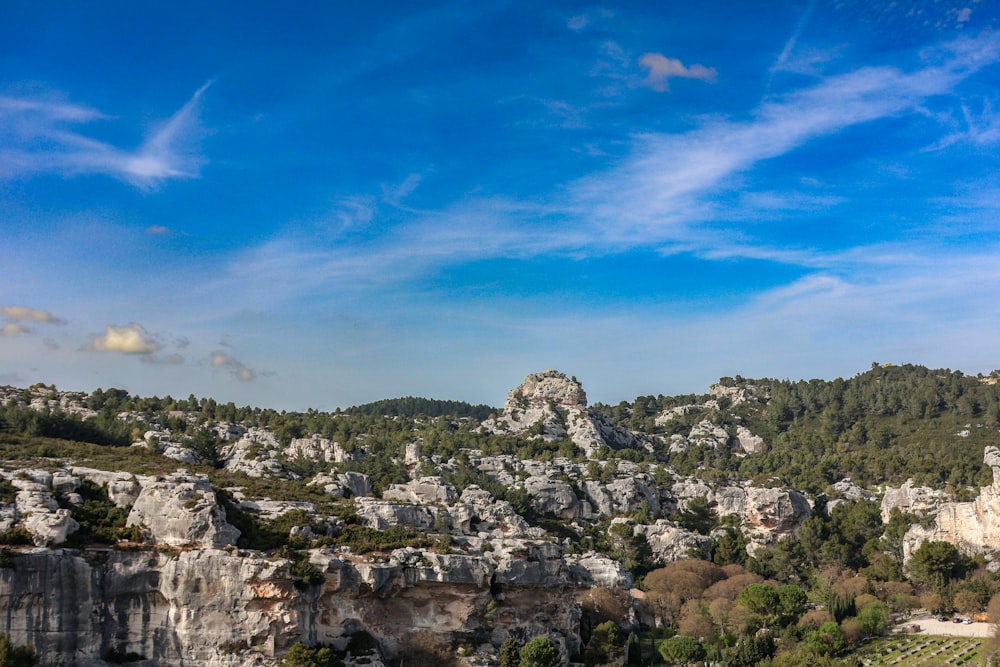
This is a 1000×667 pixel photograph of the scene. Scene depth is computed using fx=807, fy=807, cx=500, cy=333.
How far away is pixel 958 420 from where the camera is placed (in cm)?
10738

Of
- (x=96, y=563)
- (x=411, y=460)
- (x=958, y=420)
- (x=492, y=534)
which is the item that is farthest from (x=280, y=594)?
(x=958, y=420)

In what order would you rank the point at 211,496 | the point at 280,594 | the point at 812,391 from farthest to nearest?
the point at 812,391
the point at 211,496
the point at 280,594

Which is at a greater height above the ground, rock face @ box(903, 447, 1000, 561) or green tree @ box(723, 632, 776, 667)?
rock face @ box(903, 447, 1000, 561)

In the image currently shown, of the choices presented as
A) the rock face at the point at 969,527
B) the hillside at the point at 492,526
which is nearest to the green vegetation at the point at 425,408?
the hillside at the point at 492,526

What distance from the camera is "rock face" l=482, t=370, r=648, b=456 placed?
4218 inches

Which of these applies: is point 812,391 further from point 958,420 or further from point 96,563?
point 96,563

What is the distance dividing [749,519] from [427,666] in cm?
5102

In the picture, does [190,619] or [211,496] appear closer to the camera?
[190,619]

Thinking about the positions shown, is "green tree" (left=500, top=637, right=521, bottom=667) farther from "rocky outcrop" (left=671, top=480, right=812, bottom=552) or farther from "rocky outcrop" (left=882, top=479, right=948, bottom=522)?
"rocky outcrop" (left=882, top=479, right=948, bottom=522)

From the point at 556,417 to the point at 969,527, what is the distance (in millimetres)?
54467

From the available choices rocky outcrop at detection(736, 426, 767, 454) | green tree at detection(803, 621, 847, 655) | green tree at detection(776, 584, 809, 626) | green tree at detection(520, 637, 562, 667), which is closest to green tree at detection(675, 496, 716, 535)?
green tree at detection(776, 584, 809, 626)

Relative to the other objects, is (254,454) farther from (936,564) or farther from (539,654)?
(936,564)

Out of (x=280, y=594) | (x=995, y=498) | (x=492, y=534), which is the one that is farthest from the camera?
(x=995, y=498)

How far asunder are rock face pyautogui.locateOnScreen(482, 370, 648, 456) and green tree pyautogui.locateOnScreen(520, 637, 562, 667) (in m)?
61.0
